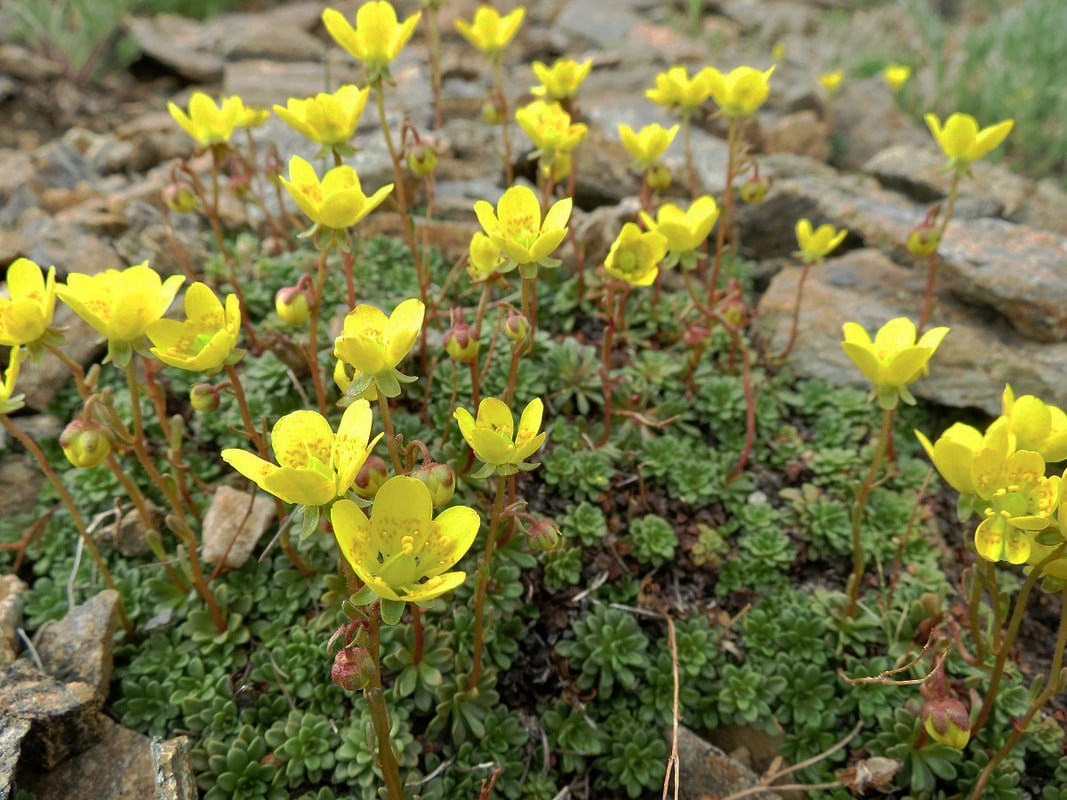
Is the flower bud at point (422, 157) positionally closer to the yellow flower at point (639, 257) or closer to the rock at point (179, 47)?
the yellow flower at point (639, 257)

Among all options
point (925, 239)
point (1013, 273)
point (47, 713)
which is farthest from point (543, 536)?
point (1013, 273)

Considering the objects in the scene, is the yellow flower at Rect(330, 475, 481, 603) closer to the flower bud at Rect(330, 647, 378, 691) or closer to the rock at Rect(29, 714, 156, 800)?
Answer: the flower bud at Rect(330, 647, 378, 691)

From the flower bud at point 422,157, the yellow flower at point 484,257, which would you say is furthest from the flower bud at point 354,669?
the flower bud at point 422,157

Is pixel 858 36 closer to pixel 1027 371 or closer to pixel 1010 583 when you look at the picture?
pixel 1027 371

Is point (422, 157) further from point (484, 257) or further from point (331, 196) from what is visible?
point (331, 196)

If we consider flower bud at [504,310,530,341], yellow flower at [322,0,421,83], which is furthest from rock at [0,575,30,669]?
yellow flower at [322,0,421,83]

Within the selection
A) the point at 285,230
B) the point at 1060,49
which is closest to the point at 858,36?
the point at 1060,49
